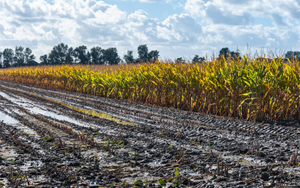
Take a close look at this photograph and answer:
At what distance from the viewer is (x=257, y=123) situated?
823cm

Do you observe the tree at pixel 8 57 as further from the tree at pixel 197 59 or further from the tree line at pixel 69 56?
the tree at pixel 197 59

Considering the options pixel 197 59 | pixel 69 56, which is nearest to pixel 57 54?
pixel 69 56

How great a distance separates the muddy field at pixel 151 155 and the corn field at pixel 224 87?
0.81 meters

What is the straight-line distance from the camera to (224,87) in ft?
31.8

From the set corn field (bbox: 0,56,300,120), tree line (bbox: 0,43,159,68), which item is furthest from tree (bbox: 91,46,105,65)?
corn field (bbox: 0,56,300,120)

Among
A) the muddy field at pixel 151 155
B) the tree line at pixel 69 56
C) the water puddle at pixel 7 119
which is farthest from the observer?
the tree line at pixel 69 56

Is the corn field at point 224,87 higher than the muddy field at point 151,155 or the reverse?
higher

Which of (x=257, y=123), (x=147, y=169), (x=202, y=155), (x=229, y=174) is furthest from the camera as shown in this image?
(x=257, y=123)

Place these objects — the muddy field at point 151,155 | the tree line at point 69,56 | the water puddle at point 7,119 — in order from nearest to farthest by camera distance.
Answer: the muddy field at point 151,155 → the water puddle at point 7,119 → the tree line at point 69,56

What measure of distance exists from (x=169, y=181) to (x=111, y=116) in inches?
242

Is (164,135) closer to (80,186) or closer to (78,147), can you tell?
(78,147)

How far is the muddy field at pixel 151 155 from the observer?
3947 mm

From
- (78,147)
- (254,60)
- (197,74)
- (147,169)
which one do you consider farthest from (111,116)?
(147,169)

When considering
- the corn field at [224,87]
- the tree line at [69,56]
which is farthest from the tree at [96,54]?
the corn field at [224,87]
